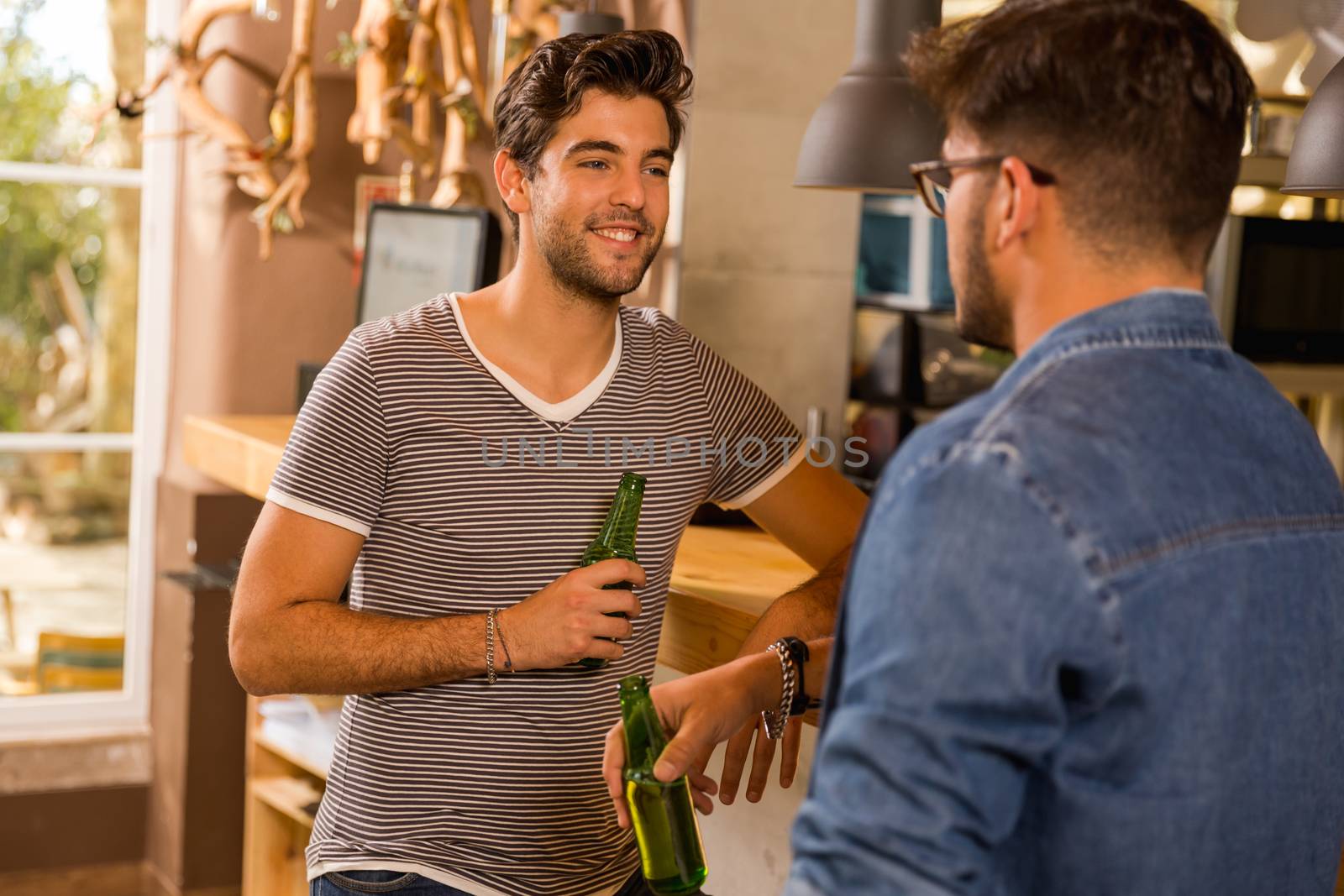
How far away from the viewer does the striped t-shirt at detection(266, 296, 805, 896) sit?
1517 mm

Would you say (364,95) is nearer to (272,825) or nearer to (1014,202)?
(272,825)

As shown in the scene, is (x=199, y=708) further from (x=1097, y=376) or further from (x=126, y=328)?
(x=1097, y=376)

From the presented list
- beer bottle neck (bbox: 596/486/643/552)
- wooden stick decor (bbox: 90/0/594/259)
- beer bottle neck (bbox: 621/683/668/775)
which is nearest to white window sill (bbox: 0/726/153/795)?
wooden stick decor (bbox: 90/0/594/259)

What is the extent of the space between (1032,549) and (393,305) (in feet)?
7.36

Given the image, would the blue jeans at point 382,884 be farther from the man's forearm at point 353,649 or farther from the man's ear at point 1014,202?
the man's ear at point 1014,202

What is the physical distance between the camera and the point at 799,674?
1504 mm

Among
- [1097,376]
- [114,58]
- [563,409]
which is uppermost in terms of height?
[114,58]

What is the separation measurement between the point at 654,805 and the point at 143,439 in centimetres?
289

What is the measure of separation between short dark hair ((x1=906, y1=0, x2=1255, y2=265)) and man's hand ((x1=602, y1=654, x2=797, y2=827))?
553 mm

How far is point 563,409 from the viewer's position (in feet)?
5.25

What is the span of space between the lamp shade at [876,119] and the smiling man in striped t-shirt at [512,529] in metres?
0.44

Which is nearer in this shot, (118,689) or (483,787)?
(483,787)

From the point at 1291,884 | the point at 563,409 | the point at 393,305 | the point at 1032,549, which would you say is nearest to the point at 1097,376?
the point at 1032,549

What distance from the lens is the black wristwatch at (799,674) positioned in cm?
150
